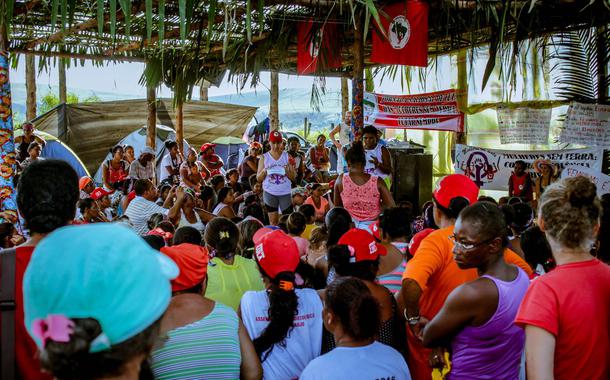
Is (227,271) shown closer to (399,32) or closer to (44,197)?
(44,197)

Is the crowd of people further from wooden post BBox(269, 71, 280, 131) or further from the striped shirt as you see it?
wooden post BBox(269, 71, 280, 131)

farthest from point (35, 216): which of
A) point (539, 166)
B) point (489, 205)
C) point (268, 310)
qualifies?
point (539, 166)

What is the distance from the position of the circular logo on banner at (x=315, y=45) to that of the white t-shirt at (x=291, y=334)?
5732 mm

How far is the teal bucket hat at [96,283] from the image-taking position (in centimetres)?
147

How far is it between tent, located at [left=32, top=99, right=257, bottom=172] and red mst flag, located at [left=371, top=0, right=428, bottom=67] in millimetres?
11737

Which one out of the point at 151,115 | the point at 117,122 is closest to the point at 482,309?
the point at 151,115

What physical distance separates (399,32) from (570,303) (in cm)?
639

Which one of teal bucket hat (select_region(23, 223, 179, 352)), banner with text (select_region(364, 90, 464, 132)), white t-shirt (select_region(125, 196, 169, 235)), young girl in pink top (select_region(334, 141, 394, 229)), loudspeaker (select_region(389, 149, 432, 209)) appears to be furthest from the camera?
loudspeaker (select_region(389, 149, 432, 209))

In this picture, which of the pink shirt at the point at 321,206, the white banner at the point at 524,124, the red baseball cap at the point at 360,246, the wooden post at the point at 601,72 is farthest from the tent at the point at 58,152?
the red baseball cap at the point at 360,246

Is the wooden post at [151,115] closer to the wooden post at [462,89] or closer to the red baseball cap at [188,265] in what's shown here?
the wooden post at [462,89]

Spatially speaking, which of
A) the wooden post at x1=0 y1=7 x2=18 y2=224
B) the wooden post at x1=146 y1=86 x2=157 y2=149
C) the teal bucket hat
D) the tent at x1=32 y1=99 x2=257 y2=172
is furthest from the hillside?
the teal bucket hat

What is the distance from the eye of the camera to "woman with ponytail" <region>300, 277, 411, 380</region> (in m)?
2.57

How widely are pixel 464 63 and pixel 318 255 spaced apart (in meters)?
8.18

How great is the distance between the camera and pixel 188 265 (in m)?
2.81
